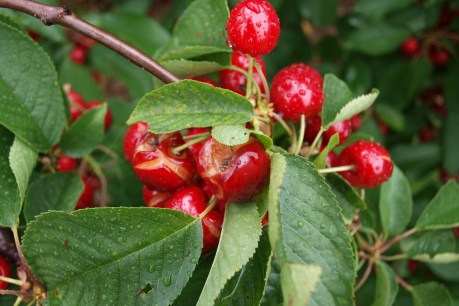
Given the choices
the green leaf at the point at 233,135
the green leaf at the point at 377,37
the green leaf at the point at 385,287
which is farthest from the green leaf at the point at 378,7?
the green leaf at the point at 233,135

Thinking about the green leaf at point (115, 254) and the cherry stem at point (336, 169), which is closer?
the green leaf at point (115, 254)

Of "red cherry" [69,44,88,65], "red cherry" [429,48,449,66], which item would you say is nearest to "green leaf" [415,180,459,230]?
"red cherry" [429,48,449,66]

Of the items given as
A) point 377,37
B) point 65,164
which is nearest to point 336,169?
point 65,164

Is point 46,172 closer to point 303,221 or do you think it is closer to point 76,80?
point 303,221

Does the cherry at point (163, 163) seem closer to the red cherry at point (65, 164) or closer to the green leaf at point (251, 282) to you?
the green leaf at point (251, 282)

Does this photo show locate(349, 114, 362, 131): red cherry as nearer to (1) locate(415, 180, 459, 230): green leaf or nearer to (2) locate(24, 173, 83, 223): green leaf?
(1) locate(415, 180, 459, 230): green leaf

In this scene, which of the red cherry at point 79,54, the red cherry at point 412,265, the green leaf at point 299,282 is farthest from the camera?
the red cherry at point 79,54

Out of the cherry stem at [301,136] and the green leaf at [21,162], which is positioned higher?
the cherry stem at [301,136]
